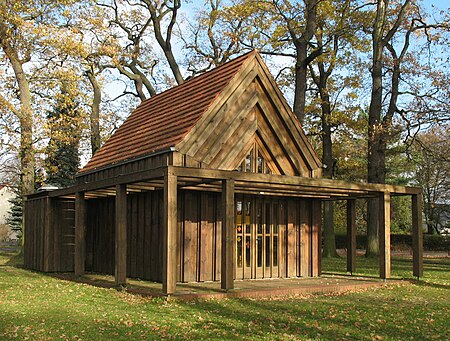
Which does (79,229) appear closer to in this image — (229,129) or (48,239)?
(48,239)

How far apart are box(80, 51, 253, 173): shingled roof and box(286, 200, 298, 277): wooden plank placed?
4.56m

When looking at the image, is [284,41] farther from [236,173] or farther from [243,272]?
[236,173]

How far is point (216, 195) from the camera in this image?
17.1 metres

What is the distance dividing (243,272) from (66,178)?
23129mm

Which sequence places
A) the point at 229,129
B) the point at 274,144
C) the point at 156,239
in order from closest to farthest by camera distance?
1. the point at 229,129
2. the point at 156,239
3. the point at 274,144

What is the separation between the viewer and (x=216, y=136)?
1580cm

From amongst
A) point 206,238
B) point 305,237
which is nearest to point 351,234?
point 305,237

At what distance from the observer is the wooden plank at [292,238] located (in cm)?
1841

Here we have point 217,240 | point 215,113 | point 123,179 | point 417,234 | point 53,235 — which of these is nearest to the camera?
point 123,179

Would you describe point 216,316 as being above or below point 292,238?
below

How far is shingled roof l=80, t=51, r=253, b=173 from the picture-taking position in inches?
626

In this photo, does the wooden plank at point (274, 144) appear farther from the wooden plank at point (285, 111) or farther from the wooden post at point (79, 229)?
the wooden post at point (79, 229)

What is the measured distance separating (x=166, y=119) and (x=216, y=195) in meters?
2.74

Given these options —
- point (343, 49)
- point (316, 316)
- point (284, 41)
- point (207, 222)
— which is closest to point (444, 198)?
point (343, 49)
